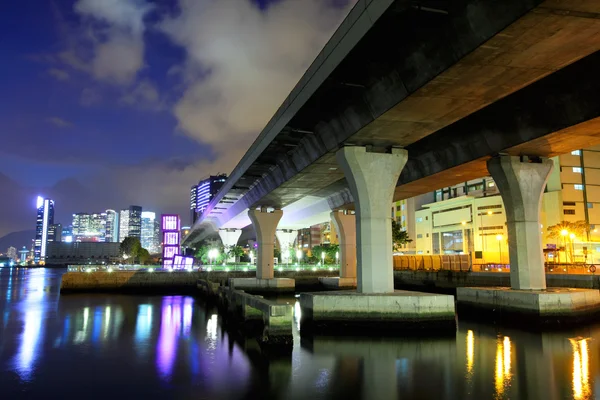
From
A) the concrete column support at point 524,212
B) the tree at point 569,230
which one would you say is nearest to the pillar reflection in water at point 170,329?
the concrete column support at point 524,212

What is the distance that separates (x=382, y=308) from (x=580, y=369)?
371 inches

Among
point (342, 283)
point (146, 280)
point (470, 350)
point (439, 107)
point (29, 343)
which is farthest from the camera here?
point (146, 280)

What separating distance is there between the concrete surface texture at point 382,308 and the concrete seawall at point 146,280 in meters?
34.8

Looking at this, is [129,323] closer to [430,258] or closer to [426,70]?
[426,70]

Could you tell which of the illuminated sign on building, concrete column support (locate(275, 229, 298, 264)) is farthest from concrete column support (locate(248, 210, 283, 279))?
concrete column support (locate(275, 229, 298, 264))

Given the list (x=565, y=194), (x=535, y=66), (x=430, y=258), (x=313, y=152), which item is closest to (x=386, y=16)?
(x=535, y=66)

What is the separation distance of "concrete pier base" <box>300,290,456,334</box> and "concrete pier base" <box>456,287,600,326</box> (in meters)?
6.35

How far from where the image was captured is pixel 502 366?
1794 cm

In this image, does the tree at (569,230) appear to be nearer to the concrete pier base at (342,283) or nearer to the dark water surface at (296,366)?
the concrete pier base at (342,283)

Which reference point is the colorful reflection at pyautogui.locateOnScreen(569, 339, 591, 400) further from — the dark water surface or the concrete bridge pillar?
the concrete bridge pillar

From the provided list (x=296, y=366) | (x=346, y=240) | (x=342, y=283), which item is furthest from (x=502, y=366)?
(x=346, y=240)

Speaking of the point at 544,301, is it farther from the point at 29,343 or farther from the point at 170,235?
the point at 170,235

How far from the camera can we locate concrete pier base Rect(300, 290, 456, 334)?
2441cm

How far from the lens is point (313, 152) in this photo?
30.9 m
